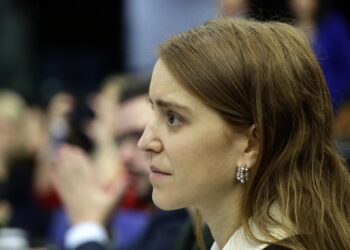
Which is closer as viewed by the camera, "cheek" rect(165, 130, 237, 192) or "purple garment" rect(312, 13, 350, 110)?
"cheek" rect(165, 130, 237, 192)

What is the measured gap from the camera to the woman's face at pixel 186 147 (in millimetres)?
1829

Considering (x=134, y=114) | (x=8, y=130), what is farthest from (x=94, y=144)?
(x=134, y=114)

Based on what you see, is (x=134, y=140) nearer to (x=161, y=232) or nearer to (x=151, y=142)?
(x=161, y=232)

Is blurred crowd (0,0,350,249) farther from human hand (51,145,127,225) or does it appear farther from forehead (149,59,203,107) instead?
forehead (149,59,203,107)

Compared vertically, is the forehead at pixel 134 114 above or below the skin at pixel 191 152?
below

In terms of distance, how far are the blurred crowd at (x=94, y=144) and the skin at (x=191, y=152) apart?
130 centimetres

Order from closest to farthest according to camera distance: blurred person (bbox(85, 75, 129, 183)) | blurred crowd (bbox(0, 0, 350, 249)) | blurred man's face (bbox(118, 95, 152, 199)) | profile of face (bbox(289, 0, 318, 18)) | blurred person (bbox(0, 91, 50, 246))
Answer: blurred man's face (bbox(118, 95, 152, 199)), blurred crowd (bbox(0, 0, 350, 249)), profile of face (bbox(289, 0, 318, 18)), blurred person (bbox(85, 75, 129, 183)), blurred person (bbox(0, 91, 50, 246))

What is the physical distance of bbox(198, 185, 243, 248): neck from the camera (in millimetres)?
1894

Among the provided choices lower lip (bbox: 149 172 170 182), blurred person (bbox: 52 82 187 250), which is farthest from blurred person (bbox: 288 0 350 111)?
lower lip (bbox: 149 172 170 182)

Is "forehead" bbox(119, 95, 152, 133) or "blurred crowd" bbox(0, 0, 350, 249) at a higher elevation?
"forehead" bbox(119, 95, 152, 133)

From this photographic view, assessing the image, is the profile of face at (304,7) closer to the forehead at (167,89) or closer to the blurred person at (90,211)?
the blurred person at (90,211)

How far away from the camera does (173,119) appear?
73.2 inches

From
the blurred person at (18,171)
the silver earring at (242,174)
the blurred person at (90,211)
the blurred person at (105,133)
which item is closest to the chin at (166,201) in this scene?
the silver earring at (242,174)

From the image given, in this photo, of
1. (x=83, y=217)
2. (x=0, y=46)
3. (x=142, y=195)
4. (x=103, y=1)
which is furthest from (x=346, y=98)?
(x=0, y=46)
